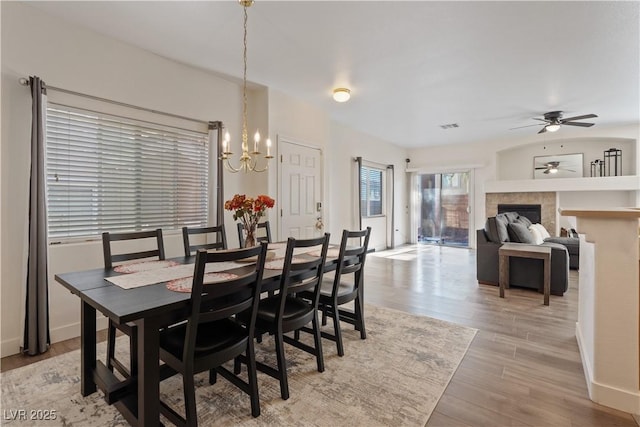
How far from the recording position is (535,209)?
7047 mm

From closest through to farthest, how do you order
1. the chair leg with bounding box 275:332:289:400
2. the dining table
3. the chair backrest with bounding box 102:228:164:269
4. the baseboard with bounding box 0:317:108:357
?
the dining table → the chair leg with bounding box 275:332:289:400 → the chair backrest with bounding box 102:228:164:269 → the baseboard with bounding box 0:317:108:357

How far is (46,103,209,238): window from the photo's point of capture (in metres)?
2.66

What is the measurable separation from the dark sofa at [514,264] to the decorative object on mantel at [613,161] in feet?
12.3

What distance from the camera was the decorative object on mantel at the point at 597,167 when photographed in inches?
258

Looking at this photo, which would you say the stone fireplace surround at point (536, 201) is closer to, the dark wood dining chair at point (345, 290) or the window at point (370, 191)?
the window at point (370, 191)

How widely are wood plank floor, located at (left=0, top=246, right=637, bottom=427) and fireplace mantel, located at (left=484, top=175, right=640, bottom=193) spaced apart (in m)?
3.01

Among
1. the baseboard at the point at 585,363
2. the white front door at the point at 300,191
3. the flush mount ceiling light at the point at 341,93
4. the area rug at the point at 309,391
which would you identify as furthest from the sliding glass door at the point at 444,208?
the area rug at the point at 309,391

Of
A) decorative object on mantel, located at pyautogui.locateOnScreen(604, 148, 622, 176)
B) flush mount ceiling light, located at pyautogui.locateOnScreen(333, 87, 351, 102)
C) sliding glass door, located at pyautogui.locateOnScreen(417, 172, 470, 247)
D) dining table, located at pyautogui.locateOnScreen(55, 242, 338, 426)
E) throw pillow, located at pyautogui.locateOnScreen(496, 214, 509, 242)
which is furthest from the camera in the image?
sliding glass door, located at pyautogui.locateOnScreen(417, 172, 470, 247)

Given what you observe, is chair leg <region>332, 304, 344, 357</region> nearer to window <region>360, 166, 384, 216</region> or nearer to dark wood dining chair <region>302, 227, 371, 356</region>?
dark wood dining chair <region>302, 227, 371, 356</region>

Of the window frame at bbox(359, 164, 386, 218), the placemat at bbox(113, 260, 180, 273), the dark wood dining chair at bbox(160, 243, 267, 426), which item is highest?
the window frame at bbox(359, 164, 386, 218)

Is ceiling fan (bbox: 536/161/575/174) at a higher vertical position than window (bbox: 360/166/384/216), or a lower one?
higher

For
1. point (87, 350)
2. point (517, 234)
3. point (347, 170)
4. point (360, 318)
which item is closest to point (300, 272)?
point (360, 318)

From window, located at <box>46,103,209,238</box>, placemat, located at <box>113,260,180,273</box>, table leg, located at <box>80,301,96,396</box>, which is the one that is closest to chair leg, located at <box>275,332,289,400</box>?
placemat, located at <box>113,260,180,273</box>

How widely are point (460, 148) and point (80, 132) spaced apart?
25.5 feet
